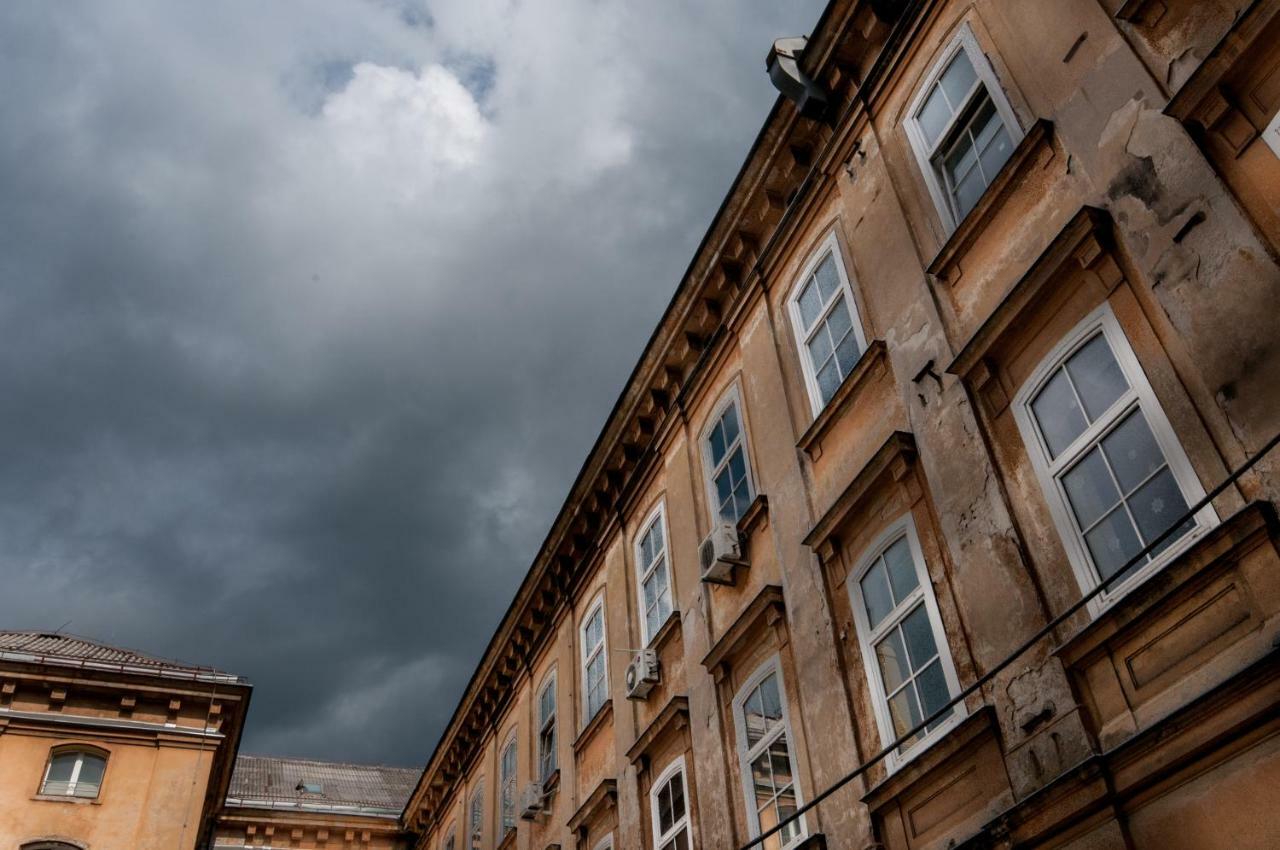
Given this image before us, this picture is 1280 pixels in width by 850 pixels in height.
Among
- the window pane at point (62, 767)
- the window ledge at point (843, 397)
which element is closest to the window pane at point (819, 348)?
the window ledge at point (843, 397)

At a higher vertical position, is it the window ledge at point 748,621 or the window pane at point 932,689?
the window ledge at point 748,621

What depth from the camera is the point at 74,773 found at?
67.4ft

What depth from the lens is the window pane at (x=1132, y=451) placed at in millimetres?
6496

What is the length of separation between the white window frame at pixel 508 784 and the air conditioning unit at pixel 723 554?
791 centimetres

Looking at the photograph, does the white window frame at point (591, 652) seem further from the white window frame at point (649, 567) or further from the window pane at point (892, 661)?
the window pane at point (892, 661)

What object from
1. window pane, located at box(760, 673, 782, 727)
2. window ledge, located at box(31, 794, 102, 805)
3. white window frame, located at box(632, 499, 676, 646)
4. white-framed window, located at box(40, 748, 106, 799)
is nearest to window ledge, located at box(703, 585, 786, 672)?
window pane, located at box(760, 673, 782, 727)

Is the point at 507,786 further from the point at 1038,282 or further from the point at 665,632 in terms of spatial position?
the point at 1038,282

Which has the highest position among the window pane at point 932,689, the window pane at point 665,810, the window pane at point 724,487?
the window pane at point 724,487

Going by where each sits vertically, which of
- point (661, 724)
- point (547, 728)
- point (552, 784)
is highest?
point (547, 728)

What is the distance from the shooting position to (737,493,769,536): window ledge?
11.3 m

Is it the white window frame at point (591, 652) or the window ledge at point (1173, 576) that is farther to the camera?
the white window frame at point (591, 652)

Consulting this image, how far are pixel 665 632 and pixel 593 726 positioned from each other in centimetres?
270

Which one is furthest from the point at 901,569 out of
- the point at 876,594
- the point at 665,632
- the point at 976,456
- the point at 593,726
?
the point at 593,726

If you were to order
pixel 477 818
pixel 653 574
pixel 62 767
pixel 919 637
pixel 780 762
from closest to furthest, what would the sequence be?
pixel 919 637, pixel 780 762, pixel 653 574, pixel 62 767, pixel 477 818
